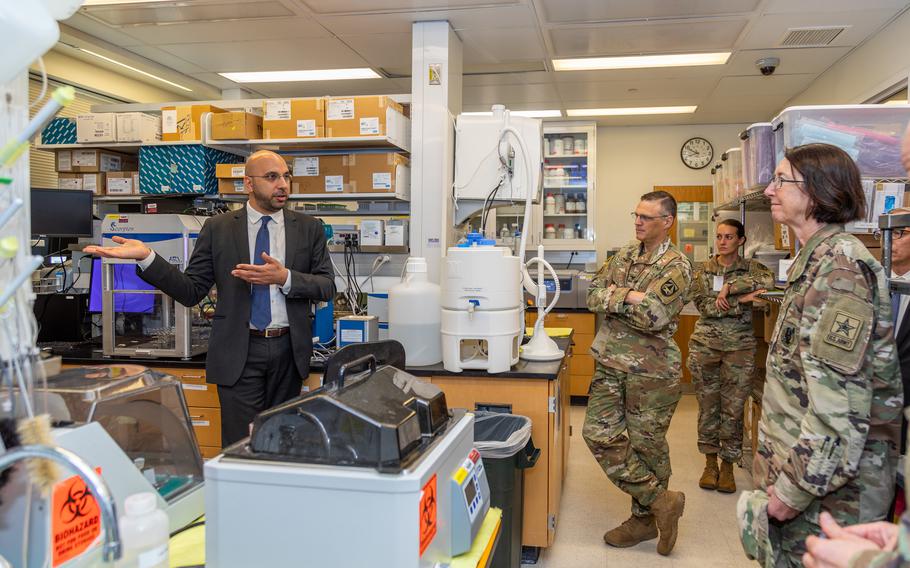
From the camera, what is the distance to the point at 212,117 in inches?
148

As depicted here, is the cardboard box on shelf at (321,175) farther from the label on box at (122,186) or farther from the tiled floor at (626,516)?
the tiled floor at (626,516)

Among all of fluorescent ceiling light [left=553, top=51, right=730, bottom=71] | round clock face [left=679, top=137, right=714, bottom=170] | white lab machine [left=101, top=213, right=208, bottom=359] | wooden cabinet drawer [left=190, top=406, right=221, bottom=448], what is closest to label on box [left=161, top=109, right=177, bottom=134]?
white lab machine [left=101, top=213, right=208, bottom=359]

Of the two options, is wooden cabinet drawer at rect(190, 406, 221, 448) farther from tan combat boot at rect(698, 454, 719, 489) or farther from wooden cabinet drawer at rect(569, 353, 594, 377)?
wooden cabinet drawer at rect(569, 353, 594, 377)

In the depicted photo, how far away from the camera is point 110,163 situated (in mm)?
4027

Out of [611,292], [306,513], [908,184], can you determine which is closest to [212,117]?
[611,292]

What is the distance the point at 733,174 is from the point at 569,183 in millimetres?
2655

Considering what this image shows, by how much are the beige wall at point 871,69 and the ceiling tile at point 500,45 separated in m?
2.17

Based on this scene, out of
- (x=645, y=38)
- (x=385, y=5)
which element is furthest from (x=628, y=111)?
(x=385, y=5)

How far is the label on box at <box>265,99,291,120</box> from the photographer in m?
3.69

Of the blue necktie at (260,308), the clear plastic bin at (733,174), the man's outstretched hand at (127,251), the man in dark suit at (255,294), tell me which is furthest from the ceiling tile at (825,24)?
the man's outstretched hand at (127,251)

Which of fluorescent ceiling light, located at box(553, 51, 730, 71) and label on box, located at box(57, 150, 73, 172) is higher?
fluorescent ceiling light, located at box(553, 51, 730, 71)

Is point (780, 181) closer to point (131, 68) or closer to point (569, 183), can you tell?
point (569, 183)

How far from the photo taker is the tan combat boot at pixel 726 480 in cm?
372

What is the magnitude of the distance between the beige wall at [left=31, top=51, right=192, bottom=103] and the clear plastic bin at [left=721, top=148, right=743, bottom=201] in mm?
4667
